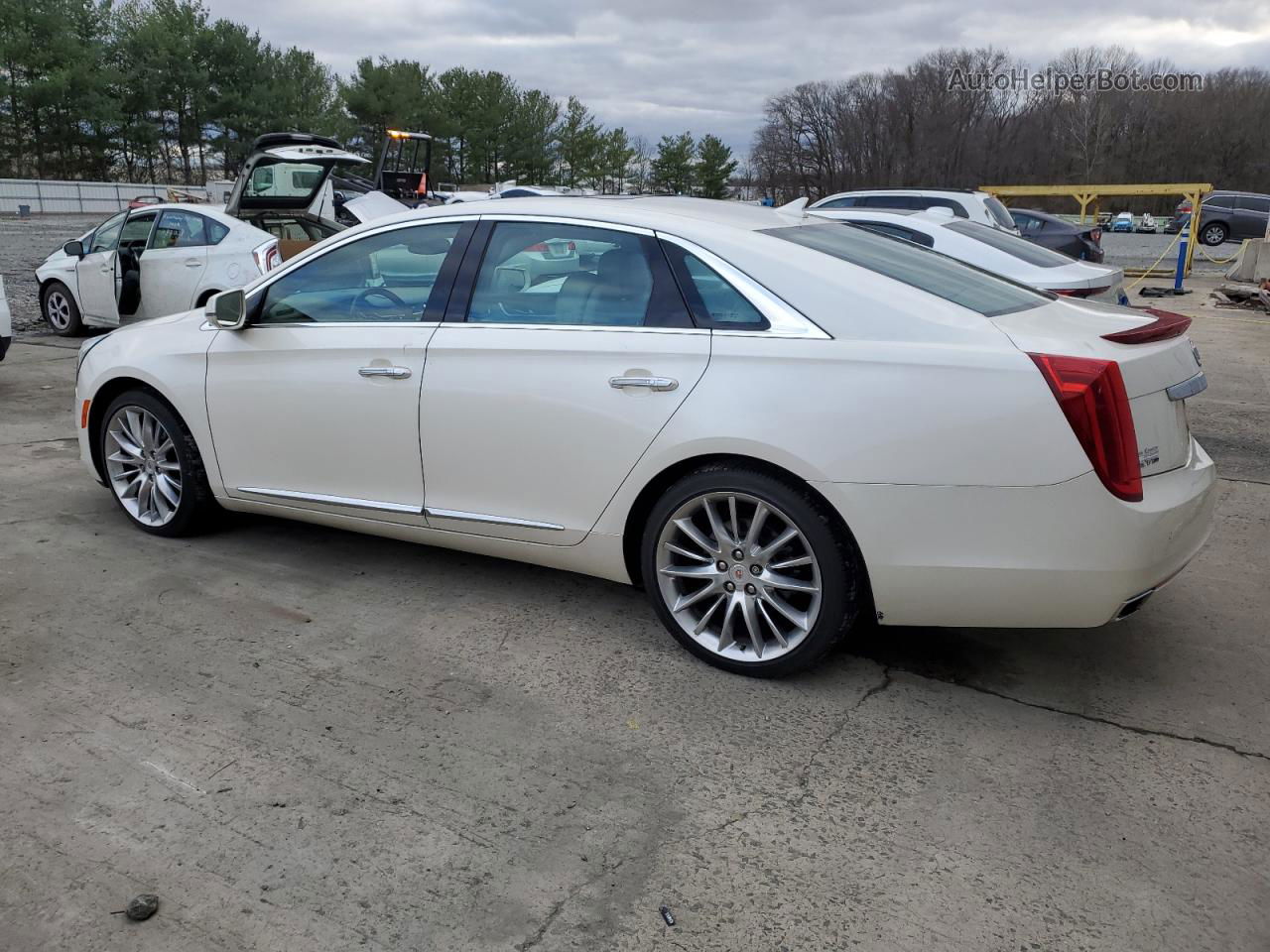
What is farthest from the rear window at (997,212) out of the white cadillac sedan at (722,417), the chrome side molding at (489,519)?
the chrome side molding at (489,519)

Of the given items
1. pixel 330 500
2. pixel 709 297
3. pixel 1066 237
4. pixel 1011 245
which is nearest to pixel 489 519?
pixel 330 500

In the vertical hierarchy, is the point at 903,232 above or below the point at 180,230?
above

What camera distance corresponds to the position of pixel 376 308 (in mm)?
4270

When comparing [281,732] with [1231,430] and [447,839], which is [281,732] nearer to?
[447,839]

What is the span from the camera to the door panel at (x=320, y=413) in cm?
410

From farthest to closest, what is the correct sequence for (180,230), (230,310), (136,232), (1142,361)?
1. (136,232)
2. (180,230)
3. (230,310)
4. (1142,361)

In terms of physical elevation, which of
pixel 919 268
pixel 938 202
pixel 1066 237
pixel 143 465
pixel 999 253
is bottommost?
pixel 143 465

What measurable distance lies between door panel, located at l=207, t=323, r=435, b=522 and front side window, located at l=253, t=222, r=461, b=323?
0.08 metres

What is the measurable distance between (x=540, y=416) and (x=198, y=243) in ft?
27.0

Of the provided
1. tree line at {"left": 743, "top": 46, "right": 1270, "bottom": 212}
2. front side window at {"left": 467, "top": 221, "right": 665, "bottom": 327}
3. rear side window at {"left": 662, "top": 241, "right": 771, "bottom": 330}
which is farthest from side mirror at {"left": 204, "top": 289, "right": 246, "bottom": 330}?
tree line at {"left": 743, "top": 46, "right": 1270, "bottom": 212}

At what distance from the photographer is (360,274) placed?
171 inches

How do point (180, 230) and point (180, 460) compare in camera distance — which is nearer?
point (180, 460)

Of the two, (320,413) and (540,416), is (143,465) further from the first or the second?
(540,416)

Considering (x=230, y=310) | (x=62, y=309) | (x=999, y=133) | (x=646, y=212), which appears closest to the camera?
(x=646, y=212)
